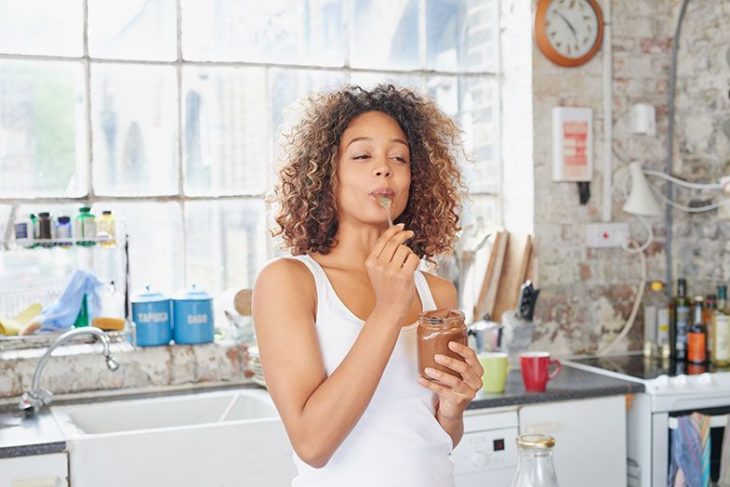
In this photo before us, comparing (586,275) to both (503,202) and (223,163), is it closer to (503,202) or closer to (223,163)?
(503,202)

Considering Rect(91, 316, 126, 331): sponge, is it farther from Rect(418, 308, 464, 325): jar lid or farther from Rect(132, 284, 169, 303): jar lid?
Rect(418, 308, 464, 325): jar lid

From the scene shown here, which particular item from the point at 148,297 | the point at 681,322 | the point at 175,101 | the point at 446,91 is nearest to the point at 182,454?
Answer: the point at 148,297

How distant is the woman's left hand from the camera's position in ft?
4.87

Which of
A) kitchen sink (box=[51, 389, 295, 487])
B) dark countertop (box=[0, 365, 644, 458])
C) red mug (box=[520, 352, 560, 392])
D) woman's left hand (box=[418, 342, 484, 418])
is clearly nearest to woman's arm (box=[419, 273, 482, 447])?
woman's left hand (box=[418, 342, 484, 418])

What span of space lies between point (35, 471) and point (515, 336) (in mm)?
1707

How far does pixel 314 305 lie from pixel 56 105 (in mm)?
1932

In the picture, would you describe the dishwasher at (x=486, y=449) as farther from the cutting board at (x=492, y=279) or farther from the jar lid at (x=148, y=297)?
the jar lid at (x=148, y=297)

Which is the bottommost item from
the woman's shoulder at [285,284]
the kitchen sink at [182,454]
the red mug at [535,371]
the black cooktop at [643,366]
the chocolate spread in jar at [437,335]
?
the kitchen sink at [182,454]

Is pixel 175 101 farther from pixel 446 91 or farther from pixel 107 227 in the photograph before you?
pixel 446 91

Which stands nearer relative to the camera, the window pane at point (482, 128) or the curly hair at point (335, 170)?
the curly hair at point (335, 170)

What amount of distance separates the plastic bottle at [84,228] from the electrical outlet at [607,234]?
188cm

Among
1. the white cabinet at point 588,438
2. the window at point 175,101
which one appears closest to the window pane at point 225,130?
the window at point 175,101

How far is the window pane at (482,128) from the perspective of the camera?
374cm

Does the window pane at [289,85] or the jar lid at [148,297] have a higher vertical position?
the window pane at [289,85]
